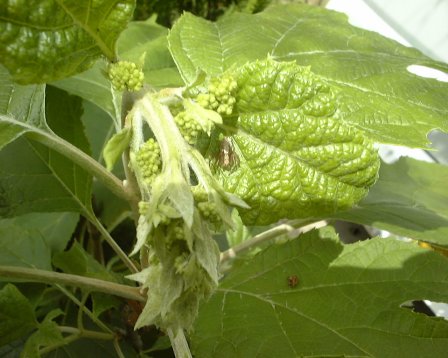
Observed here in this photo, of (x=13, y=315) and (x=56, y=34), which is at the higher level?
(x=56, y=34)

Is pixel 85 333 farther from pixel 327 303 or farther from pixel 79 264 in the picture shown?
pixel 327 303

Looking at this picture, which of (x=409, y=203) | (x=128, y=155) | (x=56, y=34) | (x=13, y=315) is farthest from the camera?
(x=409, y=203)

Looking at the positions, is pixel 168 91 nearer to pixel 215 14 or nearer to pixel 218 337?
pixel 218 337

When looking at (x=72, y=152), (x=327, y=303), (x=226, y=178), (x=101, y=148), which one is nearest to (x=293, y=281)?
(x=327, y=303)

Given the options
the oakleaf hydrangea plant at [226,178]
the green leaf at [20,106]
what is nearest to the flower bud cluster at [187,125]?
the oakleaf hydrangea plant at [226,178]

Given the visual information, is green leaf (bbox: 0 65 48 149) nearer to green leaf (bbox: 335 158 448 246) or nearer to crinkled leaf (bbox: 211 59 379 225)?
crinkled leaf (bbox: 211 59 379 225)

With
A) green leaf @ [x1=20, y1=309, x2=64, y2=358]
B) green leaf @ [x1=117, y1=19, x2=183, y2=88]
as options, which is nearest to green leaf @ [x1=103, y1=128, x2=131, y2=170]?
green leaf @ [x1=117, y1=19, x2=183, y2=88]

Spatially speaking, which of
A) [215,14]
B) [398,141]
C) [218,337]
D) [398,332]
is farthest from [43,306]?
[215,14]
